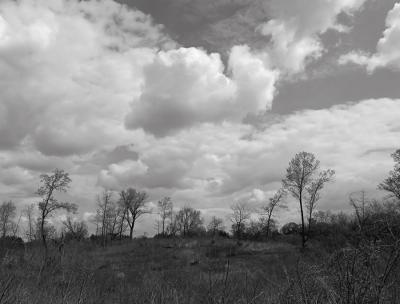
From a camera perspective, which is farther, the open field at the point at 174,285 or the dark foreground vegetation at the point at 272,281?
the open field at the point at 174,285

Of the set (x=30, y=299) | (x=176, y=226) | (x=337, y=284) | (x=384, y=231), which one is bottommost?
(x=30, y=299)

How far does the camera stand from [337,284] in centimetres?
345

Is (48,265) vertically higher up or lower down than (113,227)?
lower down

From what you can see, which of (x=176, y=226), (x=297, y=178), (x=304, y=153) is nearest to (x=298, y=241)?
(x=297, y=178)

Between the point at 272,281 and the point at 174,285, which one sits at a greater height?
the point at 272,281

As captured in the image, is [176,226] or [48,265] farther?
[176,226]

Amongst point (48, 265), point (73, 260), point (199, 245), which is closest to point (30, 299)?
point (48, 265)

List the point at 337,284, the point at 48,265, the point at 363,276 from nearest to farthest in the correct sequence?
the point at 363,276, the point at 337,284, the point at 48,265

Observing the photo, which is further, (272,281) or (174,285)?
(174,285)

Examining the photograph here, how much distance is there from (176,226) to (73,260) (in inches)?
4287

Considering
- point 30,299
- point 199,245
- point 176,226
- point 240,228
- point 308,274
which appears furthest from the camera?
point 176,226

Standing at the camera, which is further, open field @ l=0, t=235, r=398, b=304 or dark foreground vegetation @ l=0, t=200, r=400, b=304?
open field @ l=0, t=235, r=398, b=304

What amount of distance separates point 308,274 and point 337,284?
41cm

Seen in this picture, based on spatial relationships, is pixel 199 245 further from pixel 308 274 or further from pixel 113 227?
pixel 308 274
